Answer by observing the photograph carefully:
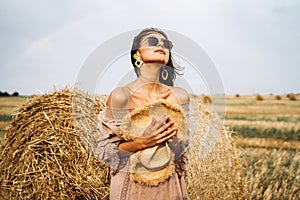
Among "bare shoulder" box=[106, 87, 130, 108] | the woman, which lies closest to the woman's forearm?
the woman

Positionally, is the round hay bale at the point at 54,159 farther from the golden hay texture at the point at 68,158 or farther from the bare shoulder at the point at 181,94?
the bare shoulder at the point at 181,94

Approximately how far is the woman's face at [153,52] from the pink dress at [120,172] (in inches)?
9.3

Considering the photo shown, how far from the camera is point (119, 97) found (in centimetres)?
193

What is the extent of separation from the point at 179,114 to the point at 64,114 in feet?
6.31

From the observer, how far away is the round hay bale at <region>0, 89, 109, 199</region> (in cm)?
350

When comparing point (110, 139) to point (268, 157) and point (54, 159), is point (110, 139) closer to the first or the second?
point (54, 159)

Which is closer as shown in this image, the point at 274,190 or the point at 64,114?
the point at 64,114

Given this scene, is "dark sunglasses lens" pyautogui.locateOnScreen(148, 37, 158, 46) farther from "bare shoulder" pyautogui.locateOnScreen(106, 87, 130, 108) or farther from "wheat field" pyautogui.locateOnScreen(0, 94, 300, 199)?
"wheat field" pyautogui.locateOnScreen(0, 94, 300, 199)

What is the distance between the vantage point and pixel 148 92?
77.2 inches

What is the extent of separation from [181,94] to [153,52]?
233mm

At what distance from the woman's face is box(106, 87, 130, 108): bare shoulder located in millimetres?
164

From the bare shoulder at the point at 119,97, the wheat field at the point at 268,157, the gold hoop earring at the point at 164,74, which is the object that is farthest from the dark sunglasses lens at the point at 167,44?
the wheat field at the point at 268,157

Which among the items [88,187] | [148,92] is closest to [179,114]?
[148,92]

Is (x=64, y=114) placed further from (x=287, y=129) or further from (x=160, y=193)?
(x=287, y=129)
